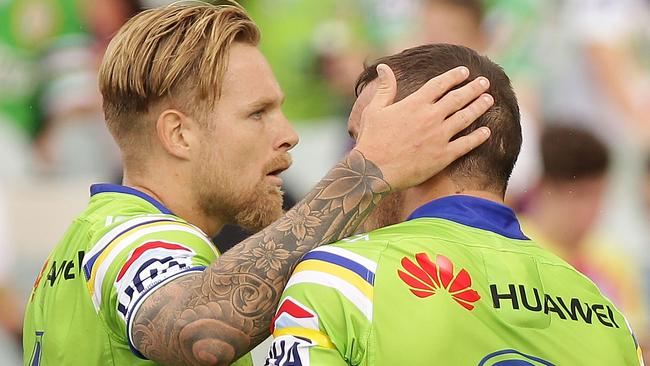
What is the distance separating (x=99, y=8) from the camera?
7227 mm

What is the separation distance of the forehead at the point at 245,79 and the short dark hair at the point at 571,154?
3.61m

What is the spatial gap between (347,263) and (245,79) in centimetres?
86

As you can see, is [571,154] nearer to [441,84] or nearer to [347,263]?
[441,84]

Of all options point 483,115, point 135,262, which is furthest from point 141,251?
point 483,115

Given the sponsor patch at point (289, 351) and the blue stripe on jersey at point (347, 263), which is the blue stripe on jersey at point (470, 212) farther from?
the sponsor patch at point (289, 351)

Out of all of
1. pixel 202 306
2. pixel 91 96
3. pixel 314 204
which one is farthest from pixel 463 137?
pixel 91 96

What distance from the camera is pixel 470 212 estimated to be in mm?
2576

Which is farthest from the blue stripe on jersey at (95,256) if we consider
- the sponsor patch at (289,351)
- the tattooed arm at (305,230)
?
the sponsor patch at (289,351)

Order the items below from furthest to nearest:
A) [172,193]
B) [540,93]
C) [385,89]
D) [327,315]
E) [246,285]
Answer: [540,93], [172,193], [385,89], [246,285], [327,315]

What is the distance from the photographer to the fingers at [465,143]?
2.56 metres

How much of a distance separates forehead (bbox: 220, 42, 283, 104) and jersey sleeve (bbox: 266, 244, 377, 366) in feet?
2.63

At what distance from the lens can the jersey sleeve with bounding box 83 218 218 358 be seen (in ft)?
8.31

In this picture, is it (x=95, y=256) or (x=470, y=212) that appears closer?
(x=470, y=212)

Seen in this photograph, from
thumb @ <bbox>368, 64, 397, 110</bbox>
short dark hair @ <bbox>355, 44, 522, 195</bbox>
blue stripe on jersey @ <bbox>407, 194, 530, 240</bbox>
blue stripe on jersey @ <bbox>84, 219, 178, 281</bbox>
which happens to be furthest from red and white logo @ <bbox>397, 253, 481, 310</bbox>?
blue stripe on jersey @ <bbox>84, 219, 178, 281</bbox>
